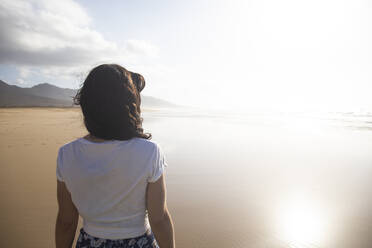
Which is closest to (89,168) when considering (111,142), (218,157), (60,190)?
(111,142)

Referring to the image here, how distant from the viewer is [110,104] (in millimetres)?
1159

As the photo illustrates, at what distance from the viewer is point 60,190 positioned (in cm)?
129

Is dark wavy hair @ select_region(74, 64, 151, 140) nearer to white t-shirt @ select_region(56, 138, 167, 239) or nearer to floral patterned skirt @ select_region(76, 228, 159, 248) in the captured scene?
white t-shirt @ select_region(56, 138, 167, 239)

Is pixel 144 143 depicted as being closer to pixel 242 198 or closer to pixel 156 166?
pixel 156 166

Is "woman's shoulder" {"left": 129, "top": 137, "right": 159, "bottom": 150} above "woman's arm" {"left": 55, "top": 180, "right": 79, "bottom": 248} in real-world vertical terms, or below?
above

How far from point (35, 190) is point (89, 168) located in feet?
16.4

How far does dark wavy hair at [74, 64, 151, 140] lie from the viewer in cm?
114

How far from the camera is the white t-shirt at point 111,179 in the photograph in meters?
1.11

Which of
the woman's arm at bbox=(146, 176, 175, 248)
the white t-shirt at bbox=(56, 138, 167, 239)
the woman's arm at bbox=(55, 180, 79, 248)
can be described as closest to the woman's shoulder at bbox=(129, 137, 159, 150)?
the white t-shirt at bbox=(56, 138, 167, 239)

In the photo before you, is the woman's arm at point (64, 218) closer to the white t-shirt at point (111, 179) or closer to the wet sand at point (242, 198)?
the white t-shirt at point (111, 179)

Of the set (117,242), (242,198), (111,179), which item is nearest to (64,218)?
(117,242)

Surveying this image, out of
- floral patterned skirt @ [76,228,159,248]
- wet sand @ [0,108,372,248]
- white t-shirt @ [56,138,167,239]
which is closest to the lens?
white t-shirt @ [56,138,167,239]

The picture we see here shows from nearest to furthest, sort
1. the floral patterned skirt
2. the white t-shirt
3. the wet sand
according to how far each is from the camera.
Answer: the white t-shirt
the floral patterned skirt
the wet sand

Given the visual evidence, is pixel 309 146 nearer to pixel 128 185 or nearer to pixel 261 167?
pixel 261 167
